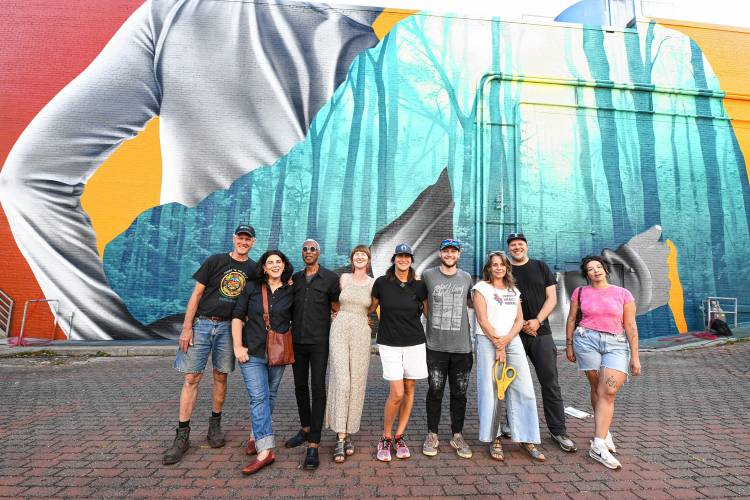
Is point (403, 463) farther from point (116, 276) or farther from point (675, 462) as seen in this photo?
point (116, 276)

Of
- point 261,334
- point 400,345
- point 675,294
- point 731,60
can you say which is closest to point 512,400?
point 400,345

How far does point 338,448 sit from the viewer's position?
11.1ft

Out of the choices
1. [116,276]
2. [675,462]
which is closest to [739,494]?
[675,462]

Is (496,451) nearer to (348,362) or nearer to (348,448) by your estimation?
(348,448)

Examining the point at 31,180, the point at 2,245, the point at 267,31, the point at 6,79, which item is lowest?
the point at 2,245

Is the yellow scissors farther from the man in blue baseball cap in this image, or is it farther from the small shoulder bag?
the small shoulder bag

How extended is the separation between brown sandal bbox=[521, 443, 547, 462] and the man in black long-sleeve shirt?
191cm

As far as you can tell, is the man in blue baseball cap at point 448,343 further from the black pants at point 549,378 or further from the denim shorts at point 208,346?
the denim shorts at point 208,346

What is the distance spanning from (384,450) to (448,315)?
4.39ft

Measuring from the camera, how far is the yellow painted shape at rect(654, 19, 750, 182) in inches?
456

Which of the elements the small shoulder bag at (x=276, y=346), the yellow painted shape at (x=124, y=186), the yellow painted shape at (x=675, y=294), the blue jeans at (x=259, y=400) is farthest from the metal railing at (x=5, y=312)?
the yellow painted shape at (x=675, y=294)

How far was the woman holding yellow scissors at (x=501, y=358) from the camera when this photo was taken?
3496 mm

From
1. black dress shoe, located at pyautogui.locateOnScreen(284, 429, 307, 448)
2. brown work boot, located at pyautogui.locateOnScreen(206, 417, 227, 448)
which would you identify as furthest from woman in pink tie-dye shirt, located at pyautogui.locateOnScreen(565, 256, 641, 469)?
brown work boot, located at pyautogui.locateOnScreen(206, 417, 227, 448)

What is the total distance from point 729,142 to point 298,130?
42.5 feet
